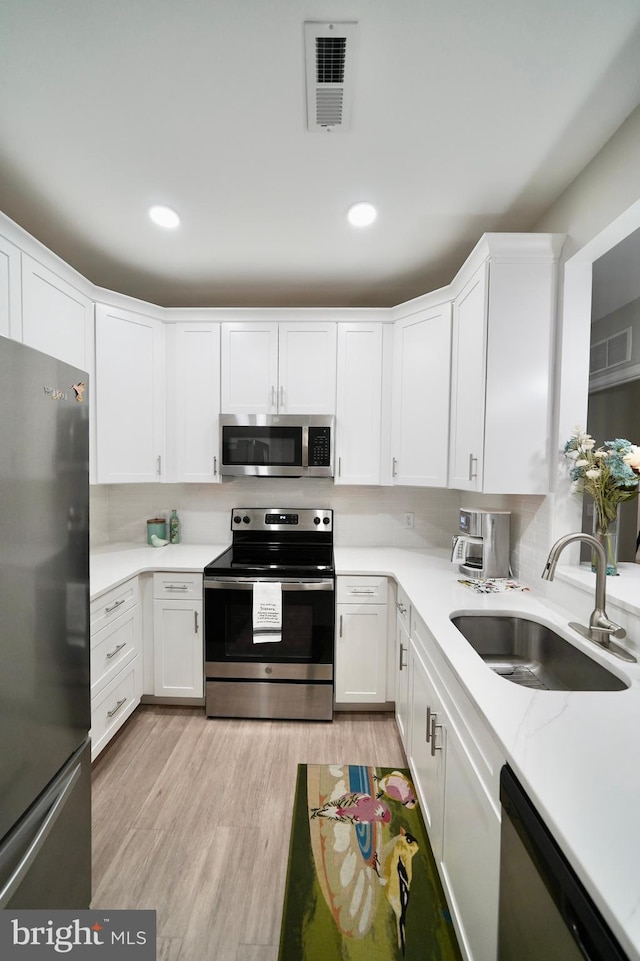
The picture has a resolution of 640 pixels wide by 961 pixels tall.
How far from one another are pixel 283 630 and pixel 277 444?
44.7 inches

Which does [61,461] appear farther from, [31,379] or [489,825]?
[489,825]

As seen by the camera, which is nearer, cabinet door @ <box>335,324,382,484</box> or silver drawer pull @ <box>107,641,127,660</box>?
silver drawer pull @ <box>107,641,127,660</box>

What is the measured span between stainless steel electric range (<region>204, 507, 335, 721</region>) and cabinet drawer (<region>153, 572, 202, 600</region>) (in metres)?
0.08

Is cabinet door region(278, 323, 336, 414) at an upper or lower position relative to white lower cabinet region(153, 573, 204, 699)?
upper

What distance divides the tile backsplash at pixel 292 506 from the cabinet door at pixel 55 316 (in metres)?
1.04

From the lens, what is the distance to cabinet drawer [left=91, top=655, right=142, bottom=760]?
Result: 1.83m

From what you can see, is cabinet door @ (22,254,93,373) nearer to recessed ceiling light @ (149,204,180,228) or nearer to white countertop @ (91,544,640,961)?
recessed ceiling light @ (149,204,180,228)

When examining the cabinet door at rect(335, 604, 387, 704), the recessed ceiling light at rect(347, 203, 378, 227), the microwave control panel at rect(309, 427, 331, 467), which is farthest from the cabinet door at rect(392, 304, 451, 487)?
the cabinet door at rect(335, 604, 387, 704)

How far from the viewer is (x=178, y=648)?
230cm

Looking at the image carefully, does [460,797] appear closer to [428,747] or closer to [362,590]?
[428,747]

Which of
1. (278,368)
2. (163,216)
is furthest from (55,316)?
(278,368)

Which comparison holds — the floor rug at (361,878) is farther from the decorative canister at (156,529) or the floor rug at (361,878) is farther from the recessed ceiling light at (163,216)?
the recessed ceiling light at (163,216)

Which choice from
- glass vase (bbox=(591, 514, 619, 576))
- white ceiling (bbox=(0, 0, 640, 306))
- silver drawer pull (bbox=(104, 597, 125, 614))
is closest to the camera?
white ceiling (bbox=(0, 0, 640, 306))

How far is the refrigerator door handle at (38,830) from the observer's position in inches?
33.0
